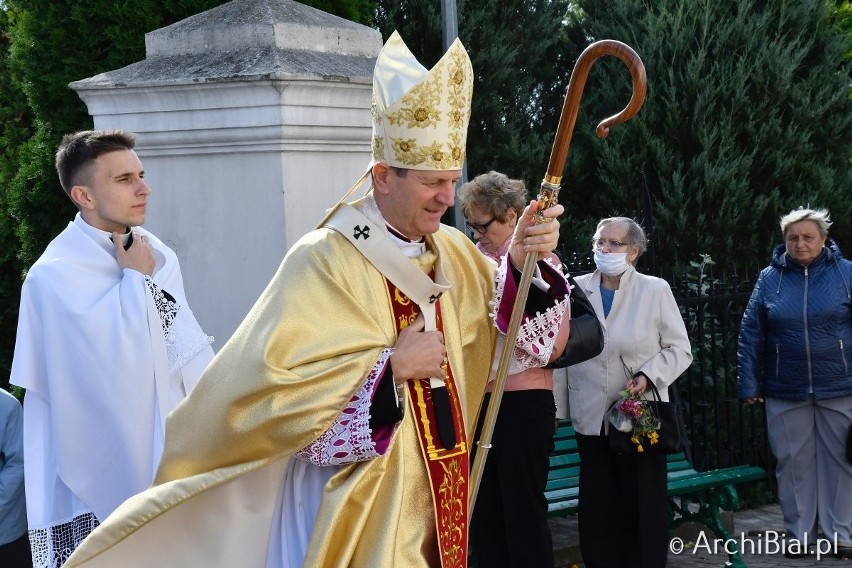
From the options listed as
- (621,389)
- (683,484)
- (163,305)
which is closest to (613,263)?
(621,389)

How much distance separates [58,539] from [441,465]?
1.48 meters

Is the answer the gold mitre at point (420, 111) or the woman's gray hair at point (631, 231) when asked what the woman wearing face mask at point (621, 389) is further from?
the gold mitre at point (420, 111)

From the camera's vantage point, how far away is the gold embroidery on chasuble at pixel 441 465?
3.46 metres

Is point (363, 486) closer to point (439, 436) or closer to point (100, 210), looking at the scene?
point (439, 436)

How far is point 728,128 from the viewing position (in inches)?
425

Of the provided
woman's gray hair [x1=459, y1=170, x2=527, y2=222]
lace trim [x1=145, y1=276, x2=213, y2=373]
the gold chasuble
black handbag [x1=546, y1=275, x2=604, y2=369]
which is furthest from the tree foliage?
the gold chasuble

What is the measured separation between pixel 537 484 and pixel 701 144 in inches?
249

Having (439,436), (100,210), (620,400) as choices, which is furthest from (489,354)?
(620,400)

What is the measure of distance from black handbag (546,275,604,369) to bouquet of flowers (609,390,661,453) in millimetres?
1393

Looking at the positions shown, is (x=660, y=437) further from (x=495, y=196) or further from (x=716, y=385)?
(x=716, y=385)

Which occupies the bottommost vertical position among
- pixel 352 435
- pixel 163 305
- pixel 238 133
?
pixel 352 435

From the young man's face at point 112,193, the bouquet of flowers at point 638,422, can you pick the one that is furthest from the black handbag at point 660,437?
the young man's face at point 112,193

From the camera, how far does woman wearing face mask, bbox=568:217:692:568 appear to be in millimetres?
5984

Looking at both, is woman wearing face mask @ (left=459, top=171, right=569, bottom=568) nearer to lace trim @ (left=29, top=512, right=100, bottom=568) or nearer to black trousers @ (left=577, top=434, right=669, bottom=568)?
black trousers @ (left=577, top=434, right=669, bottom=568)
